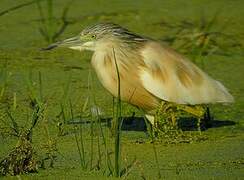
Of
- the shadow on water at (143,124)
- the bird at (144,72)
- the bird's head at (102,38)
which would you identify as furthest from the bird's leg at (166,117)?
the bird's head at (102,38)

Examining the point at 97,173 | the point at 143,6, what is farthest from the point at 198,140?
the point at 143,6

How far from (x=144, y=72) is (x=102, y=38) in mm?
322

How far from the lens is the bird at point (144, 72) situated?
15.9ft

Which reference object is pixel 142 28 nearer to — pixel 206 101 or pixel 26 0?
pixel 26 0

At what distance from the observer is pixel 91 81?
19.0 ft

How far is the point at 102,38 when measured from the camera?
498 cm

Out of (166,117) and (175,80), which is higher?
(175,80)

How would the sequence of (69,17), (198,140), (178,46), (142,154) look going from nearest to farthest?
(142,154), (198,140), (178,46), (69,17)

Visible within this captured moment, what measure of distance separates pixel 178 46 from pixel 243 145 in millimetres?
2381

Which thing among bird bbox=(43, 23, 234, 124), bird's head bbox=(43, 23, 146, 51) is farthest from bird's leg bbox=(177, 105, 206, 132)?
bird's head bbox=(43, 23, 146, 51)

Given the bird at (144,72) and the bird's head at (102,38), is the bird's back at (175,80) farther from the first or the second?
the bird's head at (102,38)

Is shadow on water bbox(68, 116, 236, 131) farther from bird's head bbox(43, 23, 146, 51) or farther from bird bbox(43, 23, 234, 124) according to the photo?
bird's head bbox(43, 23, 146, 51)

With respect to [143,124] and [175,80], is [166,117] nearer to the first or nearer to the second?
[175,80]

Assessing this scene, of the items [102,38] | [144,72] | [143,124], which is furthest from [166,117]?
[102,38]
